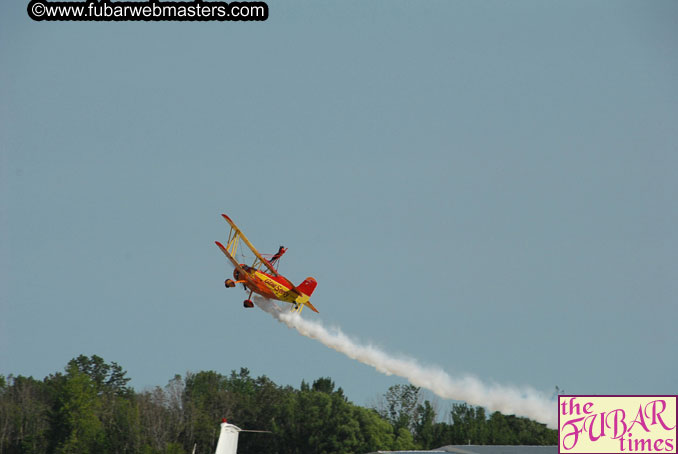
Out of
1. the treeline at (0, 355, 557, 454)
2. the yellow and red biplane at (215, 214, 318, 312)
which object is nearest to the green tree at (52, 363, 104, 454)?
the treeline at (0, 355, 557, 454)

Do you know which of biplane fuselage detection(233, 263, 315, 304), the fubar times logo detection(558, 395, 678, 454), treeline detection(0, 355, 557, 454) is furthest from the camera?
treeline detection(0, 355, 557, 454)

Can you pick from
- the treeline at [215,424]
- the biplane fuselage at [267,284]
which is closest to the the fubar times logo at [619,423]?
the biplane fuselage at [267,284]

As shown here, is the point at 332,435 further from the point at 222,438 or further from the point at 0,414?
the point at 222,438

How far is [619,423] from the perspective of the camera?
144ft

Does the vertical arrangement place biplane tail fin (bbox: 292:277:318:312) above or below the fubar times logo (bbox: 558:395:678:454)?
above

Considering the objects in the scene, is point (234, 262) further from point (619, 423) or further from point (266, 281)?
point (619, 423)

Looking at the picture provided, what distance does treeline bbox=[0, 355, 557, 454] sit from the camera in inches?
4471

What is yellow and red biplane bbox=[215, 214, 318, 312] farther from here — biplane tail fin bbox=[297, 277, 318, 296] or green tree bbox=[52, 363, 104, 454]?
green tree bbox=[52, 363, 104, 454]

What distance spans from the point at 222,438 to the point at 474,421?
85815mm

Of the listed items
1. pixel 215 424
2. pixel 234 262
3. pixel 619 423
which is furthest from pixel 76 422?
pixel 619 423

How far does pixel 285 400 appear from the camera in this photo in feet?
416

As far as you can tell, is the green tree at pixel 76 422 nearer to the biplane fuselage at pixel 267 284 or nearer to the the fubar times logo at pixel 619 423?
the biplane fuselage at pixel 267 284

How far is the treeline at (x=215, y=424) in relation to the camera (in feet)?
373

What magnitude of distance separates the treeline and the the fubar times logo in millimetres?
67725
